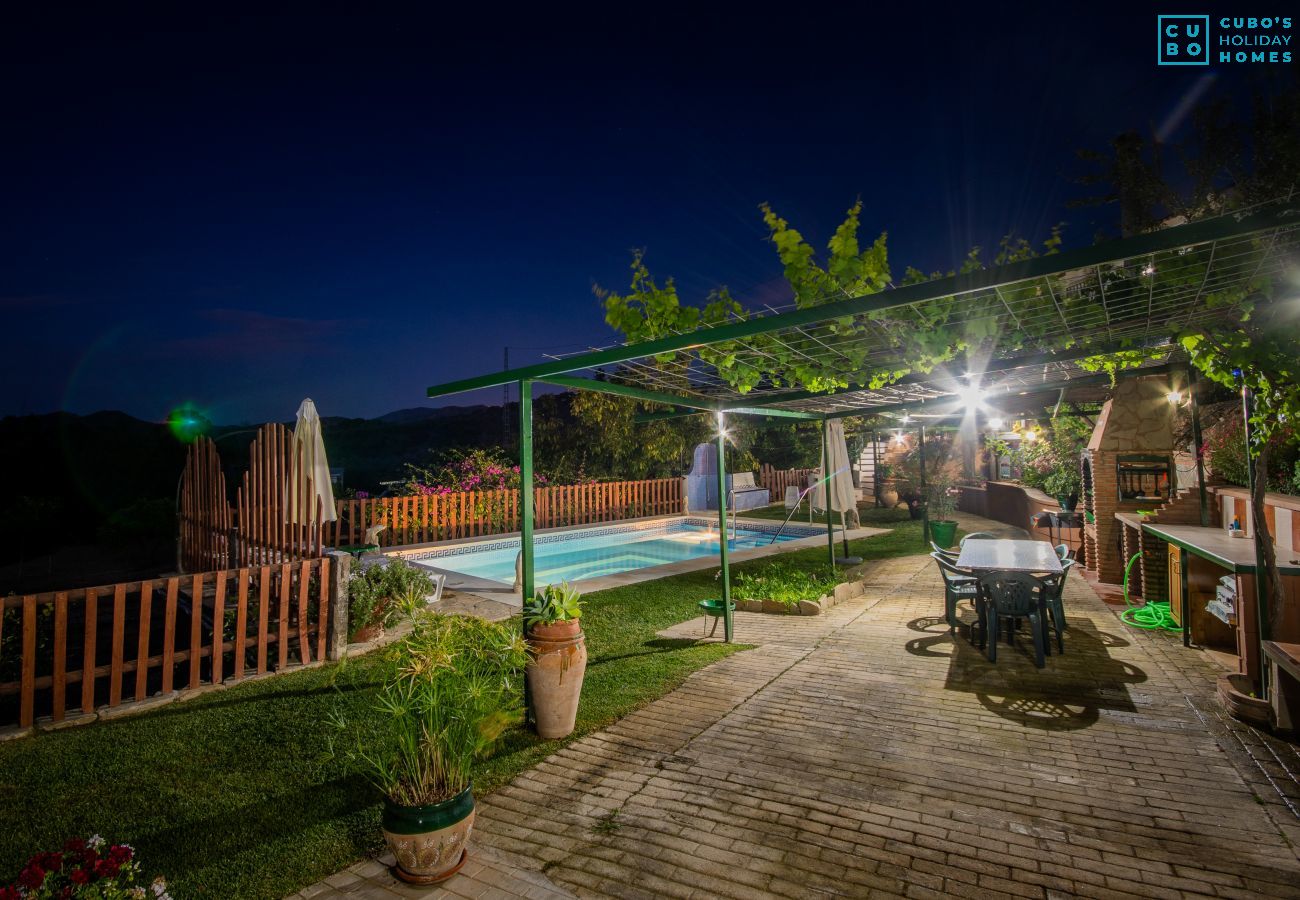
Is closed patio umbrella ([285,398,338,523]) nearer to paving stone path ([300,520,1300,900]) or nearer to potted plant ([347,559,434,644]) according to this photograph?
potted plant ([347,559,434,644])

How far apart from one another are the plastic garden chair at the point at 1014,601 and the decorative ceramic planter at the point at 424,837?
4623 mm

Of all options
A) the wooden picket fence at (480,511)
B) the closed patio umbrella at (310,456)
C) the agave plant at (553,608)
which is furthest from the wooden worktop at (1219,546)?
the wooden picket fence at (480,511)

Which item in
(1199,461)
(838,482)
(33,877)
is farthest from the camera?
(838,482)

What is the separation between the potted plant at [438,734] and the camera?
250 centimetres

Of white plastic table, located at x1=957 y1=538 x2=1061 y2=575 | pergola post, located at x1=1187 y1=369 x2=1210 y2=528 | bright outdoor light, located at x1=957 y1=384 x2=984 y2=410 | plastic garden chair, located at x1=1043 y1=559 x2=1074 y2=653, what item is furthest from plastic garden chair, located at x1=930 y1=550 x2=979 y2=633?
pergola post, located at x1=1187 y1=369 x2=1210 y2=528

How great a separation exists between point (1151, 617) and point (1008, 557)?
1914mm

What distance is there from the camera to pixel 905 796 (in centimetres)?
312

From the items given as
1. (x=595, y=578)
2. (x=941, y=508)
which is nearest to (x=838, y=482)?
(x=595, y=578)

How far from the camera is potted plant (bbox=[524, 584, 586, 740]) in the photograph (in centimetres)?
387

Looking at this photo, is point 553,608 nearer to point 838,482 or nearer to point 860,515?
point 838,482

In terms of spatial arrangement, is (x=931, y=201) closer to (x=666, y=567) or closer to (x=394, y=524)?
(x=666, y=567)

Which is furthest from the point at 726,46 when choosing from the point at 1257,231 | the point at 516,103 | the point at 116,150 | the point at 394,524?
the point at 116,150

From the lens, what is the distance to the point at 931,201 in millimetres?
26688

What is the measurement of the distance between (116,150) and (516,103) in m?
17.9
